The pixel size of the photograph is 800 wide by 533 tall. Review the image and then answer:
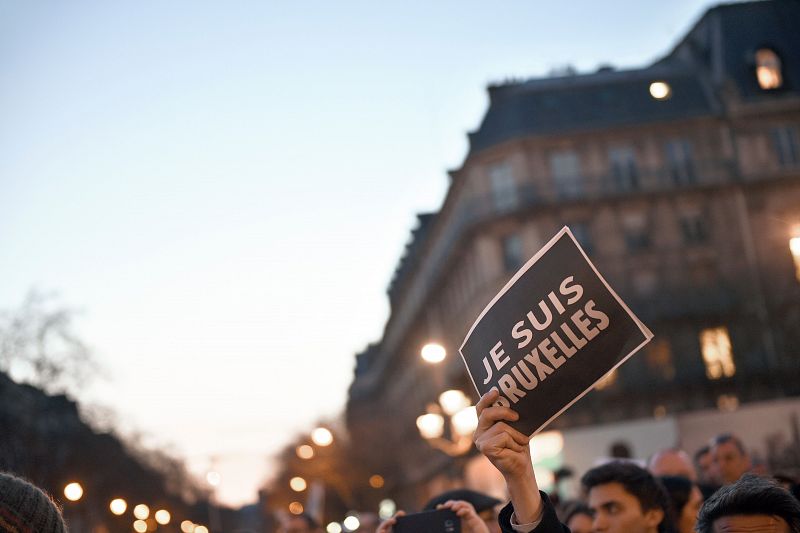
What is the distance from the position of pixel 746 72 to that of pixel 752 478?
179 ft

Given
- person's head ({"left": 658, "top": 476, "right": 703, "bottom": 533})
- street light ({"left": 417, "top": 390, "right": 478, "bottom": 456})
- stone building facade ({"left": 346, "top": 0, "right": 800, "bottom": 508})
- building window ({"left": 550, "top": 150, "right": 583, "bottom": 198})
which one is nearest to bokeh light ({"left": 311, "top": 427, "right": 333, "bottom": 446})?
street light ({"left": 417, "top": 390, "right": 478, "bottom": 456})

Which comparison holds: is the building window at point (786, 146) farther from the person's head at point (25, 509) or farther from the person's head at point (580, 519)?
the person's head at point (25, 509)

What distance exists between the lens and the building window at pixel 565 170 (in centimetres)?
5375

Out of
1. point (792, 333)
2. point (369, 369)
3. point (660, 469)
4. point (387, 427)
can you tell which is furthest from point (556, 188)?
point (369, 369)

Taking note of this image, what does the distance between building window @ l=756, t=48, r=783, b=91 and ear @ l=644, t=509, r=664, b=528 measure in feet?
173

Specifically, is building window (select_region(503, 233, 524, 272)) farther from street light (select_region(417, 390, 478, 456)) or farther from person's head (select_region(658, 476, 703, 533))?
person's head (select_region(658, 476, 703, 533))

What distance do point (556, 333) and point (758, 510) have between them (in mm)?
1072

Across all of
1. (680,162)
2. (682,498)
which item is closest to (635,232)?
(680,162)

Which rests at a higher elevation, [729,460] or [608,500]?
[729,460]

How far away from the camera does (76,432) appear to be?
5897 cm

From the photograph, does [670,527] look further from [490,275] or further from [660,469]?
[490,275]

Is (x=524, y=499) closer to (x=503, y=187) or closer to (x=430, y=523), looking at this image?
(x=430, y=523)

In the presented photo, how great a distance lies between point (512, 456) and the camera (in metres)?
4.02

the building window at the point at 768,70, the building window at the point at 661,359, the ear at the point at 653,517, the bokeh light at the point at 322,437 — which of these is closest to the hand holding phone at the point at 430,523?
the ear at the point at 653,517
